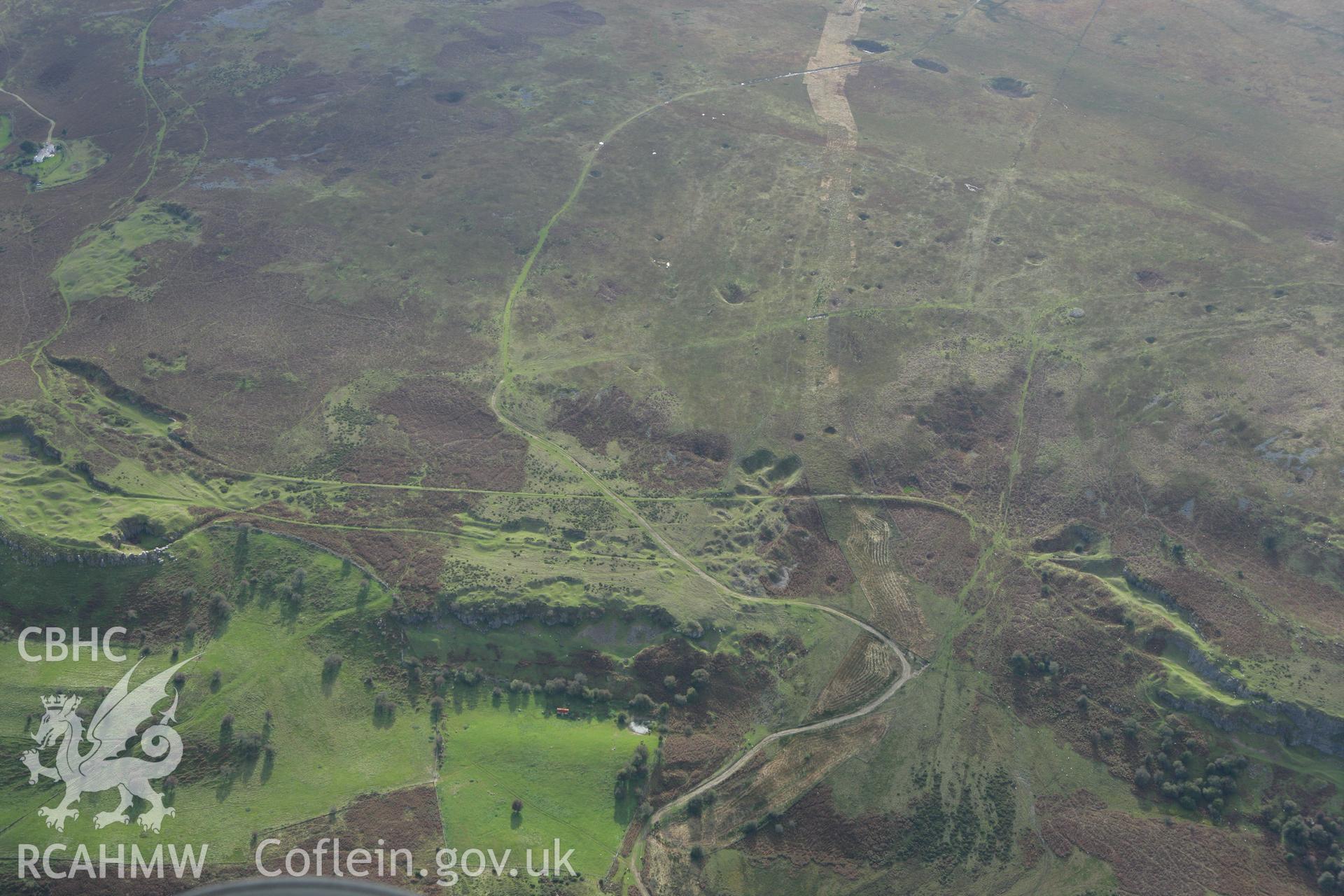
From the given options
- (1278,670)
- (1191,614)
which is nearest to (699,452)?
(1191,614)

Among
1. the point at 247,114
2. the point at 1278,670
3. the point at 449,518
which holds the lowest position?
the point at 449,518

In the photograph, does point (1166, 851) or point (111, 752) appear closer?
point (111, 752)

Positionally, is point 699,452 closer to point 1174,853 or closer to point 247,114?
point 1174,853

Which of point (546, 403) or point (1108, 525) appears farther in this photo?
point (546, 403)
